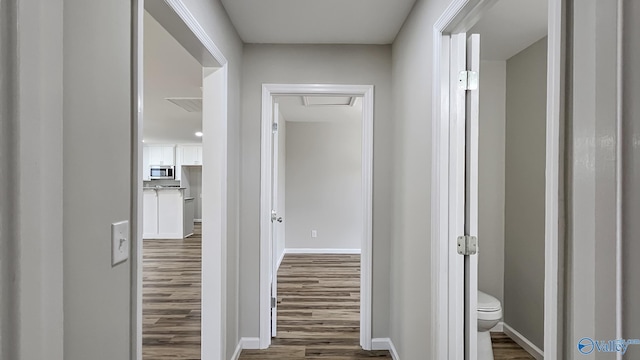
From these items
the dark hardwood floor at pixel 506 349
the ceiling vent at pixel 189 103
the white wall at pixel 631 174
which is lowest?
the dark hardwood floor at pixel 506 349

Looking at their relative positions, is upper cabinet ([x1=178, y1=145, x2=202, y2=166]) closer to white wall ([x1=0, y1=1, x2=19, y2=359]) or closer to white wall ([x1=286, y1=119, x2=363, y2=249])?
white wall ([x1=286, y1=119, x2=363, y2=249])

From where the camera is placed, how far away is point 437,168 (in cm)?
161

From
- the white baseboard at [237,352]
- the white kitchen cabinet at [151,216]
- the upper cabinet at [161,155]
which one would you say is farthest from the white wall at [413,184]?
the upper cabinet at [161,155]

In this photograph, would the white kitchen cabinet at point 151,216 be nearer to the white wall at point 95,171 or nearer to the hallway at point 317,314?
the hallway at point 317,314

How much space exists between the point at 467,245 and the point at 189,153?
33.4 ft

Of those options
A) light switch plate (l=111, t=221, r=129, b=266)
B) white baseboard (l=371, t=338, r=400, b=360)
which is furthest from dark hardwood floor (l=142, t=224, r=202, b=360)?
light switch plate (l=111, t=221, r=129, b=266)

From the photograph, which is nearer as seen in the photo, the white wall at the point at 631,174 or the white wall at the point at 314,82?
the white wall at the point at 631,174

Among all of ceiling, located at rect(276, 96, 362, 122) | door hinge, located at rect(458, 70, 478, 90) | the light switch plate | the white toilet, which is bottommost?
the white toilet

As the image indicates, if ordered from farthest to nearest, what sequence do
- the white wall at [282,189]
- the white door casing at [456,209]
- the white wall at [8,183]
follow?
the white wall at [282,189], the white door casing at [456,209], the white wall at [8,183]

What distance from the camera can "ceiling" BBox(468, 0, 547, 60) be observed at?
2.03 meters

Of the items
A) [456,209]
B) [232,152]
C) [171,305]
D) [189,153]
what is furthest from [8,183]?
[189,153]

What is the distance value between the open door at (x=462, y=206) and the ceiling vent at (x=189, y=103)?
13.0 ft

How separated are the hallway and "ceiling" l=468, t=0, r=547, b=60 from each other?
2.54 meters

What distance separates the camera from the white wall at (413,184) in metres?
1.74
